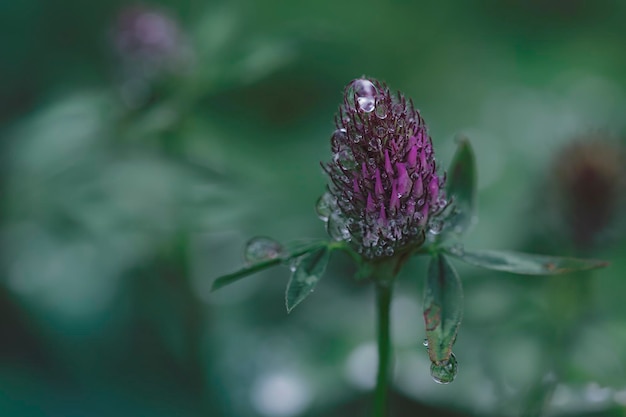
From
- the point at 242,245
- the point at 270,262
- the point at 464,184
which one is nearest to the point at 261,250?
the point at 270,262

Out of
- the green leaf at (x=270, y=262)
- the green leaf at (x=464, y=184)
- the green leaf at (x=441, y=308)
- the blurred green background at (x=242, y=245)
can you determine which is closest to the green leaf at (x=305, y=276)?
the green leaf at (x=270, y=262)

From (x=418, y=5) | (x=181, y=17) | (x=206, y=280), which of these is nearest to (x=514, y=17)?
(x=418, y=5)

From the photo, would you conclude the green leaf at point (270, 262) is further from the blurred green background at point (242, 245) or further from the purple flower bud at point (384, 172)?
the blurred green background at point (242, 245)

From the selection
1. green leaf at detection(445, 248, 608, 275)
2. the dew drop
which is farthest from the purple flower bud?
green leaf at detection(445, 248, 608, 275)

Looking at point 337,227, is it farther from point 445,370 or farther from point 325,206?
point 445,370

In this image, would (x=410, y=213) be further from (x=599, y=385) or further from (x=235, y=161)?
(x=235, y=161)

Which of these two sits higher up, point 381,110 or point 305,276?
point 381,110

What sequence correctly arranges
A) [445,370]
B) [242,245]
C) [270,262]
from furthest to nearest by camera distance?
1. [242,245]
2. [270,262]
3. [445,370]
